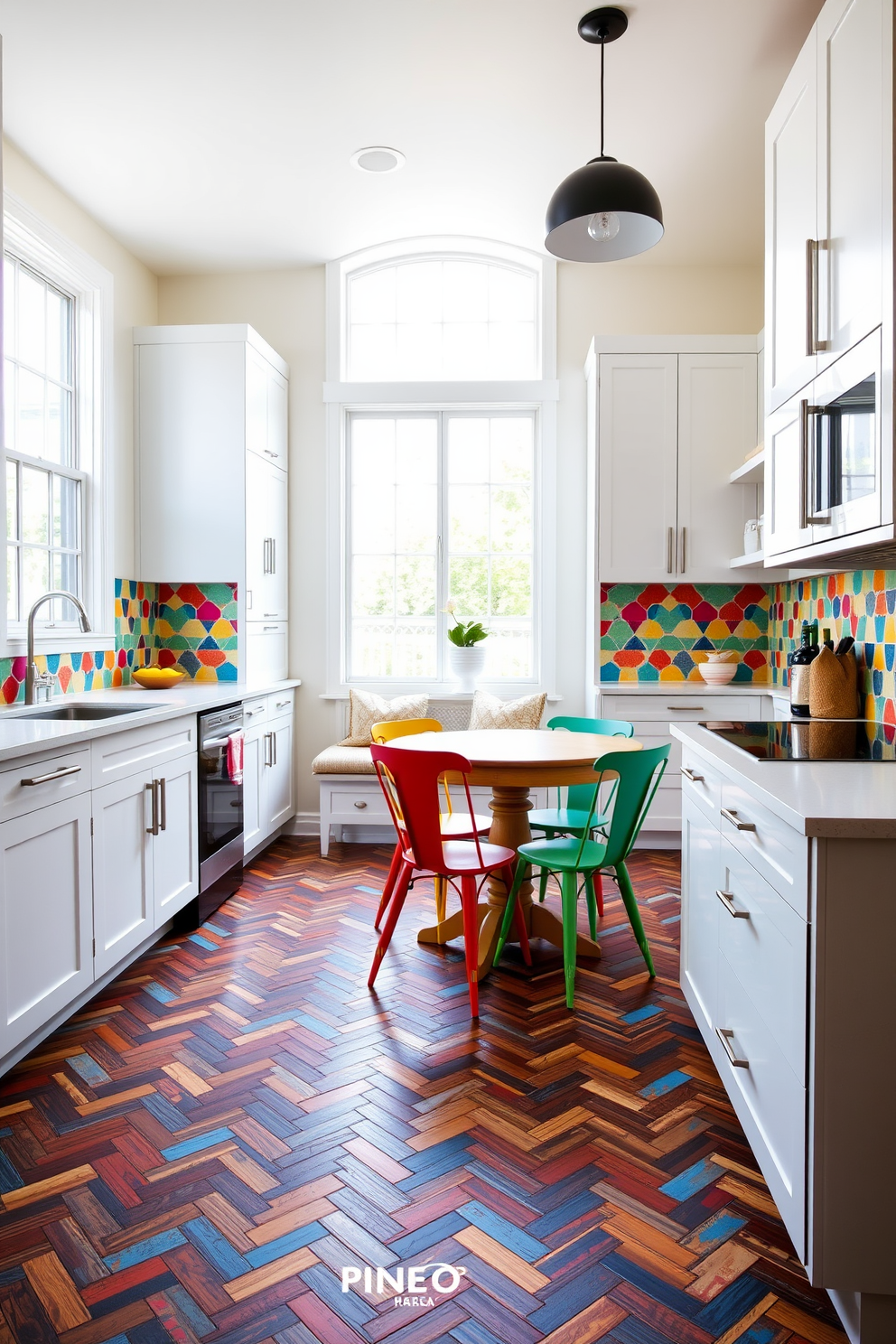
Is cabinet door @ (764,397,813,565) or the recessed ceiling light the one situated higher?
the recessed ceiling light

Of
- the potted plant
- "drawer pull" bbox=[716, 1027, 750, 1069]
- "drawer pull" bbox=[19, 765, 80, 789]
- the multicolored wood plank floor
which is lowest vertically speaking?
the multicolored wood plank floor

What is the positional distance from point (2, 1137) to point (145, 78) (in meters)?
3.45

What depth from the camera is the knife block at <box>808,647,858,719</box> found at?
287cm

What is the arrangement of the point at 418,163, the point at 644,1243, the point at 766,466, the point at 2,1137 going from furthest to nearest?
the point at 418,163 < the point at 766,466 < the point at 2,1137 < the point at 644,1243

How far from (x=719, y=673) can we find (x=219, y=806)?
105 inches

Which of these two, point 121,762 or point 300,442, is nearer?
point 121,762

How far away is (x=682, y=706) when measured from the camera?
14.5 feet

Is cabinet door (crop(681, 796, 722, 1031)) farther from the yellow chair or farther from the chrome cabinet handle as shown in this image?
the chrome cabinet handle

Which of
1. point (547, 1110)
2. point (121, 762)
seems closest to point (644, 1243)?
point (547, 1110)

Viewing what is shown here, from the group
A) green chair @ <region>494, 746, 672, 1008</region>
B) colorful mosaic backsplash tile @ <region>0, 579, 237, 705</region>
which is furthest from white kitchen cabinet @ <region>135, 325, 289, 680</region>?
green chair @ <region>494, 746, 672, 1008</region>

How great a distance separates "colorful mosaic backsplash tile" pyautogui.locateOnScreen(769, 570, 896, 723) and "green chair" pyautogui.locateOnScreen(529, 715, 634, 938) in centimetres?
90

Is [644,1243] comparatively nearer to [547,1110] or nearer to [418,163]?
[547,1110]

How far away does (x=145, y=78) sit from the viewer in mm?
3113

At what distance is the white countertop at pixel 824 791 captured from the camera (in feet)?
4.38
